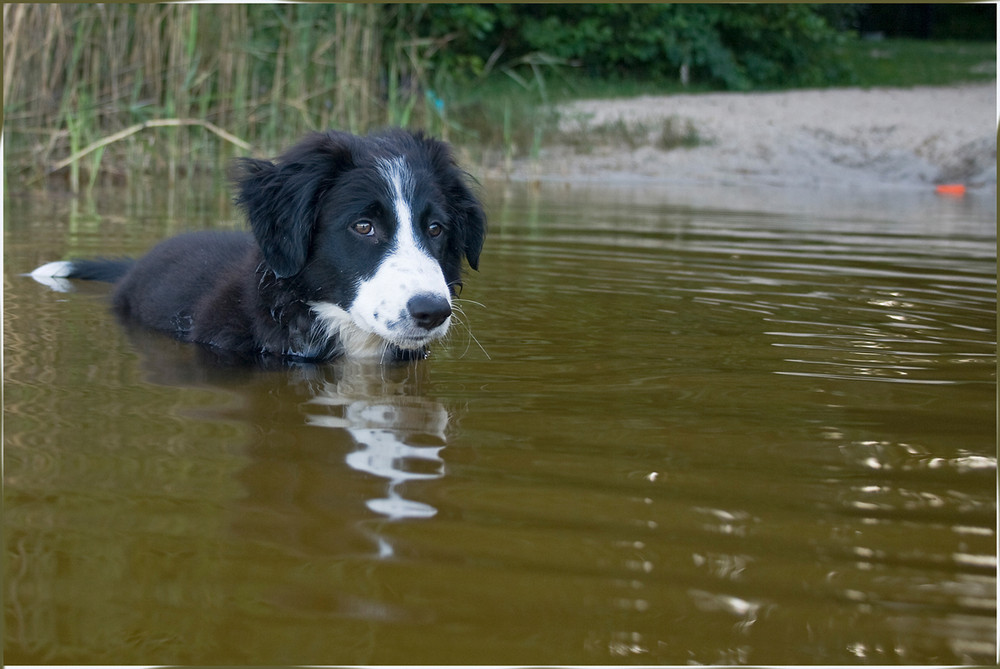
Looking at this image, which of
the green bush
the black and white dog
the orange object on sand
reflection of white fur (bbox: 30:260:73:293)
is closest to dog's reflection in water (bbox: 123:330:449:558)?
the black and white dog

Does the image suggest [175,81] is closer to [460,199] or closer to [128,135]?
[128,135]

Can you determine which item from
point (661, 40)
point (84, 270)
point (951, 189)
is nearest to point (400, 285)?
point (84, 270)

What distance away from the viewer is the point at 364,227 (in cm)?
423

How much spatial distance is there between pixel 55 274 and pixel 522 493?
4.30 metres

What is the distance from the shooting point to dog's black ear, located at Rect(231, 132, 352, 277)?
14.1ft

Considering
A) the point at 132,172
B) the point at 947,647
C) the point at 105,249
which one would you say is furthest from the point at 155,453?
the point at 132,172

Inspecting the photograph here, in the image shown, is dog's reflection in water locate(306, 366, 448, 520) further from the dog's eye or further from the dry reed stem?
the dry reed stem

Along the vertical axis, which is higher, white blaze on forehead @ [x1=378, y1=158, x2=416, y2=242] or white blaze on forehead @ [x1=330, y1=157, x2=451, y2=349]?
white blaze on forehead @ [x1=378, y1=158, x2=416, y2=242]

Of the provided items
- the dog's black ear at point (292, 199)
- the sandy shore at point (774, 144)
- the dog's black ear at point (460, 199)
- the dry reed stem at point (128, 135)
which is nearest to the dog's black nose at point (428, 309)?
the dog's black ear at point (292, 199)

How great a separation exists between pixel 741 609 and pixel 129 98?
1116 centimetres

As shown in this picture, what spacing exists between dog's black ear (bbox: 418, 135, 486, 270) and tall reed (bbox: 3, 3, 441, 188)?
6.37 m

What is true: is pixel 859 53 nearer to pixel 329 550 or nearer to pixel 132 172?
pixel 132 172

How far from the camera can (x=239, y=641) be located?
187cm

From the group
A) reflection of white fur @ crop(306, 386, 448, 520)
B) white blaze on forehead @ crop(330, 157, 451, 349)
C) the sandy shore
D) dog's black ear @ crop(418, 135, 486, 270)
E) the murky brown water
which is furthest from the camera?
the sandy shore
